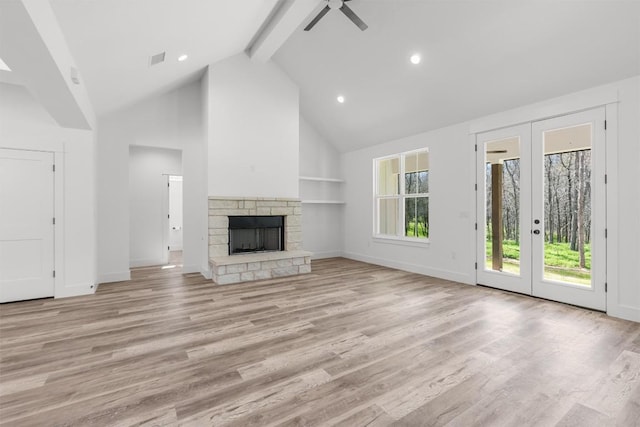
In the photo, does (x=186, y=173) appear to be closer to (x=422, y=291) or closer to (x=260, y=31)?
(x=260, y=31)

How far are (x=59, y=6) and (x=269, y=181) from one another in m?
3.80

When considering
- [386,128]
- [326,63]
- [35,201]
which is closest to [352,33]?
[326,63]

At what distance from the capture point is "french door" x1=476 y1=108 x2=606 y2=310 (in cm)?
346

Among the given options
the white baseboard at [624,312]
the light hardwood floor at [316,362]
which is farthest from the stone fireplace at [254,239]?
the white baseboard at [624,312]

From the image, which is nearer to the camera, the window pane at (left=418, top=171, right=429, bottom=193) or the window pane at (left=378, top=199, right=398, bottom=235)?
the window pane at (left=418, top=171, right=429, bottom=193)

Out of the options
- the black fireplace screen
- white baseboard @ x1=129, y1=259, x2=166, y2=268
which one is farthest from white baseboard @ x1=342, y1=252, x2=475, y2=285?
white baseboard @ x1=129, y1=259, x2=166, y2=268

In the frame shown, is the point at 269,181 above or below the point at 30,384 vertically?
above

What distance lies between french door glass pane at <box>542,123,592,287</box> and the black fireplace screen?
432 cm

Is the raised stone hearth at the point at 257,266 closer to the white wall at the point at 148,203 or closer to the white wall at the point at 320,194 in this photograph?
the white wall at the point at 320,194

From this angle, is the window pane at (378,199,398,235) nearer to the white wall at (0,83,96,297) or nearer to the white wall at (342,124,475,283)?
the white wall at (342,124,475,283)

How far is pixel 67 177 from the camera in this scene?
13.4 ft

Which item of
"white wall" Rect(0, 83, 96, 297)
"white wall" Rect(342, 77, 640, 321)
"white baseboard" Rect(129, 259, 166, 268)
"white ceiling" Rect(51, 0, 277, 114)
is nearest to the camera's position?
"white ceiling" Rect(51, 0, 277, 114)

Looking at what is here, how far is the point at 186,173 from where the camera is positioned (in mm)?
5648

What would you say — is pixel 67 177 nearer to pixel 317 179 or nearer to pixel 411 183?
pixel 317 179
